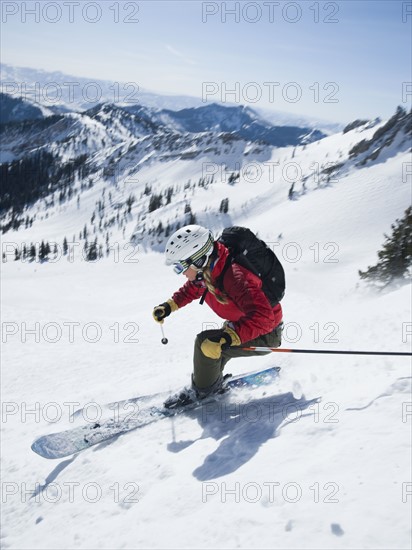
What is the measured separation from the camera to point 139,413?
6.89m

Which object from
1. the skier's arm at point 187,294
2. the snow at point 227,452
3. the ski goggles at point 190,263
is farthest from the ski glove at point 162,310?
the snow at point 227,452

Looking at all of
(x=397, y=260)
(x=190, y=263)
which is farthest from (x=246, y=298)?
(x=397, y=260)

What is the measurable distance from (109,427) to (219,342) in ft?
8.53

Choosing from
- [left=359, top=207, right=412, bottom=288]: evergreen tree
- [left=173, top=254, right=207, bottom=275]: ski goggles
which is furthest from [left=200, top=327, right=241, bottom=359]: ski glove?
[left=359, top=207, right=412, bottom=288]: evergreen tree

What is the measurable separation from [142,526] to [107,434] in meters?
2.49

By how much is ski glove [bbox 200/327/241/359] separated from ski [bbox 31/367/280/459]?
4.93 feet

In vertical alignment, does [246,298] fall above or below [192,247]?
below

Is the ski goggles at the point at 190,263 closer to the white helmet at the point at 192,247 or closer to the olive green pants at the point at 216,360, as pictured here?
the white helmet at the point at 192,247

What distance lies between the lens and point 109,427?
258 inches

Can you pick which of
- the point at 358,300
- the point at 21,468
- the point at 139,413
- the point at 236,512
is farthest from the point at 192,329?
the point at 236,512

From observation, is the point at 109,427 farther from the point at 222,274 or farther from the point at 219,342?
the point at 222,274

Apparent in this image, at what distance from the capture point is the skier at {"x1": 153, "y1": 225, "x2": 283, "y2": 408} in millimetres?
5363

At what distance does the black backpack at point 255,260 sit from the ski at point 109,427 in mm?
2039

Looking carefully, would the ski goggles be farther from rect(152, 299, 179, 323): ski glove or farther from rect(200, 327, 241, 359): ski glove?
rect(152, 299, 179, 323): ski glove
